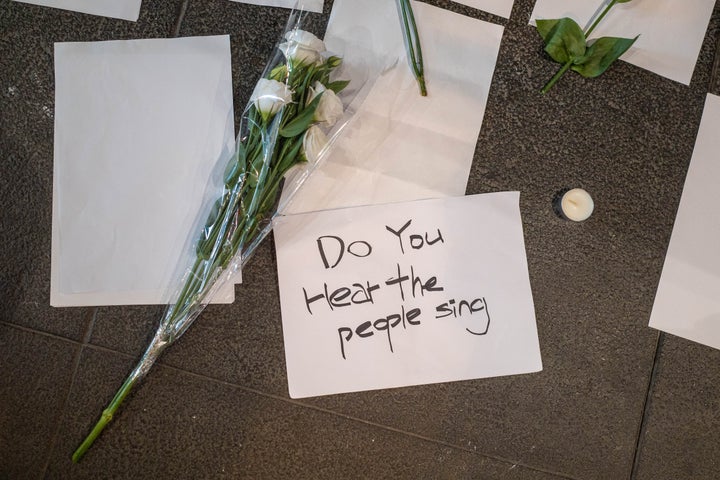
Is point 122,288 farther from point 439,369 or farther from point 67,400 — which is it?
point 439,369

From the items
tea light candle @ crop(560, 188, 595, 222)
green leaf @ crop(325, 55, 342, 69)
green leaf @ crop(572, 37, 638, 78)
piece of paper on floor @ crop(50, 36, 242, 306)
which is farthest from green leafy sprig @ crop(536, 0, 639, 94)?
piece of paper on floor @ crop(50, 36, 242, 306)

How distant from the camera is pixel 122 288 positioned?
0.51 metres

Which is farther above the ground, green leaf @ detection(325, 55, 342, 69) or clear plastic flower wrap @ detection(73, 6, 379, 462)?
green leaf @ detection(325, 55, 342, 69)

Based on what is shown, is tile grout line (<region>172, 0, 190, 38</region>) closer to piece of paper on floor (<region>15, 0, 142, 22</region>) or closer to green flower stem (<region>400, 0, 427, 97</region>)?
piece of paper on floor (<region>15, 0, 142, 22</region>)

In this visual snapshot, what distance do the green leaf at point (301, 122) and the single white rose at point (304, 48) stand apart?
0.12 feet

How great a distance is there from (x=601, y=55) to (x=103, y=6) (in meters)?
0.50

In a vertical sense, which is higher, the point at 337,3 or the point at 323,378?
the point at 337,3

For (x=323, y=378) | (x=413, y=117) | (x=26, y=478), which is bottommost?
(x=26, y=478)

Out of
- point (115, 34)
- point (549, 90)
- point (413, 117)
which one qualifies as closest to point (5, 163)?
point (115, 34)

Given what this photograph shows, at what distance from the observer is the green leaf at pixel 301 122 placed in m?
0.46

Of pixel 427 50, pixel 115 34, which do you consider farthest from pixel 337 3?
pixel 115 34

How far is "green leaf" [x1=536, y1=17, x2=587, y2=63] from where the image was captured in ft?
1.73

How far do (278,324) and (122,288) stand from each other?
15 centimetres

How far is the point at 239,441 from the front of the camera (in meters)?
0.51
